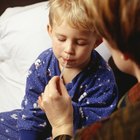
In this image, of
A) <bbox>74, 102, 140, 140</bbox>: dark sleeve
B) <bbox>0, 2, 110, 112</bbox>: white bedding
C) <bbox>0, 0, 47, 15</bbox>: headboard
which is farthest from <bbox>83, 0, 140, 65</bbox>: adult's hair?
<bbox>0, 0, 47, 15</bbox>: headboard

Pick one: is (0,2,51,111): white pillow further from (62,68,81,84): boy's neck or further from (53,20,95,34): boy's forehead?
(53,20,95,34): boy's forehead

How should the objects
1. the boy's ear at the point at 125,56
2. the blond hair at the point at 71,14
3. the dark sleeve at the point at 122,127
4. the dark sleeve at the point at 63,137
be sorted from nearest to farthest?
the dark sleeve at the point at 122,127, the boy's ear at the point at 125,56, the dark sleeve at the point at 63,137, the blond hair at the point at 71,14

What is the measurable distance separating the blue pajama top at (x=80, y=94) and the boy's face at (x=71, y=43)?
77 mm

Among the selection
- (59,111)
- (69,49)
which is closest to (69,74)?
(69,49)

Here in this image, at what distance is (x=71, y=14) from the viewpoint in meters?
1.07

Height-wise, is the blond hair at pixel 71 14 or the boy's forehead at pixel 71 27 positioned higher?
the blond hair at pixel 71 14

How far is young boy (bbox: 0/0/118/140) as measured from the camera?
3.56ft

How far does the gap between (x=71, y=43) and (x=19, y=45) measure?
23.9 inches

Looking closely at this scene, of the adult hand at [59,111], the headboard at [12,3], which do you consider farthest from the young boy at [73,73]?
the headboard at [12,3]

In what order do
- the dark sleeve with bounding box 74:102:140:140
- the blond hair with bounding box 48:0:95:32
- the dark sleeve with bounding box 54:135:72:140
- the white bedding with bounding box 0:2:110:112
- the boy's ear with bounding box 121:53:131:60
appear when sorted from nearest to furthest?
the dark sleeve with bounding box 74:102:140:140 → the boy's ear with bounding box 121:53:131:60 → the dark sleeve with bounding box 54:135:72:140 → the blond hair with bounding box 48:0:95:32 → the white bedding with bounding box 0:2:110:112

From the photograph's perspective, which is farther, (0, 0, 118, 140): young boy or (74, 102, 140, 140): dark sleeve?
(0, 0, 118, 140): young boy

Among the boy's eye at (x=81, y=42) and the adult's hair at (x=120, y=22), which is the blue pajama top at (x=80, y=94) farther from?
the adult's hair at (x=120, y=22)

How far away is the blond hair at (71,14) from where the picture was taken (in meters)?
1.06

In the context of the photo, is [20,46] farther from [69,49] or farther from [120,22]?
[120,22]
